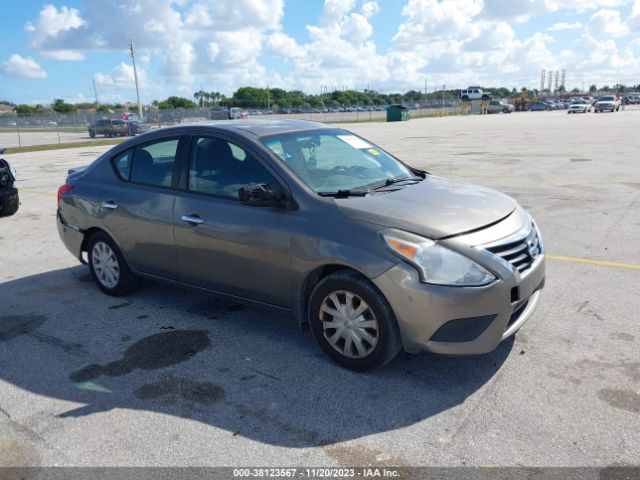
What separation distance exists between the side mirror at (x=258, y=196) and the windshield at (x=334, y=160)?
0.27 metres

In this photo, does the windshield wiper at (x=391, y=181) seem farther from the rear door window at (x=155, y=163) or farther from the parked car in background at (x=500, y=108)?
the parked car in background at (x=500, y=108)

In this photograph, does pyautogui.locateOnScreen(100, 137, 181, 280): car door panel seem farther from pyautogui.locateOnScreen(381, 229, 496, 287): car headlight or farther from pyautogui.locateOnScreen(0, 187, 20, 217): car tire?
pyautogui.locateOnScreen(0, 187, 20, 217): car tire

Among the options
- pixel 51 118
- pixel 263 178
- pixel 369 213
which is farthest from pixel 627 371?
pixel 51 118

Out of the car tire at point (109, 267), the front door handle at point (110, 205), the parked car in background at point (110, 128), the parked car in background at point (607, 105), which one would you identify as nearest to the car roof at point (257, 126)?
the front door handle at point (110, 205)

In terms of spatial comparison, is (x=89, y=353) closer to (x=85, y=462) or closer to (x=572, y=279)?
(x=85, y=462)

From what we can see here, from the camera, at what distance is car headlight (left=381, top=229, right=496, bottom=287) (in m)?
3.39

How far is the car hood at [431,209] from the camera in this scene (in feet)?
11.7

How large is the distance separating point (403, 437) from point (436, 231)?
48.4 inches

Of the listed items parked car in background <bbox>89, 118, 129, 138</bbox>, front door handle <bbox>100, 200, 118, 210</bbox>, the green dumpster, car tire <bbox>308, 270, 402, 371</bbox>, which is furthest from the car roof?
the green dumpster

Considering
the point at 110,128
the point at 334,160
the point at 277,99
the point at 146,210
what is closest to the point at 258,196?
the point at 334,160

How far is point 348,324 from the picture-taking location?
378cm

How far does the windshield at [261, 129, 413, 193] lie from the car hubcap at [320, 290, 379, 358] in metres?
0.82

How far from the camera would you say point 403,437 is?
10.3ft

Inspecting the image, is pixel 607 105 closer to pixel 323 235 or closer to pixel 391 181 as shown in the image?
pixel 391 181
